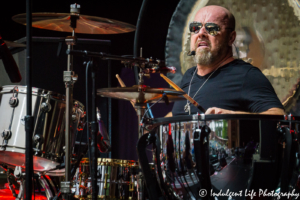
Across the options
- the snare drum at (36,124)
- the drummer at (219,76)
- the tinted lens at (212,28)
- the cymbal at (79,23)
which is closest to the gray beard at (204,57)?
the drummer at (219,76)

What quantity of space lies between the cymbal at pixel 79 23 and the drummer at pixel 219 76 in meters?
0.53

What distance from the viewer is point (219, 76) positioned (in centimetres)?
226

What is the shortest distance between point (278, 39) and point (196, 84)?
82cm

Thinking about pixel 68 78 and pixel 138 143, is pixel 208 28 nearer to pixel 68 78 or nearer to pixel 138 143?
pixel 68 78

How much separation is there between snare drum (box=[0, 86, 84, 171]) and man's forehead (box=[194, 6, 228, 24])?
1018 millimetres

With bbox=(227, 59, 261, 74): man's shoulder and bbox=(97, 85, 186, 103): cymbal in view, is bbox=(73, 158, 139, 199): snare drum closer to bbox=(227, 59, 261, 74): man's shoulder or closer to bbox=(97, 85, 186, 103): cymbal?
bbox=(97, 85, 186, 103): cymbal

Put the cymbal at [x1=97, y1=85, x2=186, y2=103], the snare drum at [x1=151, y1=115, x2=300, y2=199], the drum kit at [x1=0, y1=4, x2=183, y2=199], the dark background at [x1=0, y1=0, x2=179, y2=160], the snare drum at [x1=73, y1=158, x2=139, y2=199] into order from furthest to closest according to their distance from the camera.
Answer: the dark background at [x1=0, y1=0, x2=179, y2=160]
the snare drum at [x1=73, y1=158, x2=139, y2=199]
the drum kit at [x1=0, y1=4, x2=183, y2=199]
the cymbal at [x1=97, y1=85, x2=186, y2=103]
the snare drum at [x1=151, y1=115, x2=300, y2=199]

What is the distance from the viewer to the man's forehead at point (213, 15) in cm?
232

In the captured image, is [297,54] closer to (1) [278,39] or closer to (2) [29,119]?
(1) [278,39]

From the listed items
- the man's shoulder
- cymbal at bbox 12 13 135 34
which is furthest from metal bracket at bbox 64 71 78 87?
the man's shoulder

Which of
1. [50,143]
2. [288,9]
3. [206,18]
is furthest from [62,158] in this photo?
[288,9]

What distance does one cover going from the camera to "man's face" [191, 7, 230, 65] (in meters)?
2.32

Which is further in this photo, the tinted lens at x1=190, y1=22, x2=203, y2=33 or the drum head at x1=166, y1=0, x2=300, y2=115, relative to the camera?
the drum head at x1=166, y1=0, x2=300, y2=115

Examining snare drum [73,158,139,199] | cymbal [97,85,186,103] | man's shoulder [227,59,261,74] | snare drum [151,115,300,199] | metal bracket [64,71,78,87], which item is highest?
man's shoulder [227,59,261,74]
